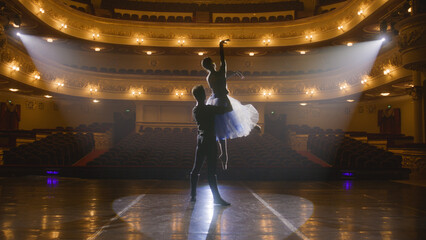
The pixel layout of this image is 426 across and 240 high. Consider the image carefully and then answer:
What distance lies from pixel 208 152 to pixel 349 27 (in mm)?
14647

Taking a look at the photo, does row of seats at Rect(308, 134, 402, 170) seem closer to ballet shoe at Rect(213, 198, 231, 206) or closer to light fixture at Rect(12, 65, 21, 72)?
ballet shoe at Rect(213, 198, 231, 206)

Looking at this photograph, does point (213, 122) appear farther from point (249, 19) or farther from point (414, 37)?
point (249, 19)

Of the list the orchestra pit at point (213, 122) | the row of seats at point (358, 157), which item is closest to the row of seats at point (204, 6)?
the orchestra pit at point (213, 122)

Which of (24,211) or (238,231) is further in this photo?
(24,211)

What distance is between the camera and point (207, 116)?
13.9 ft

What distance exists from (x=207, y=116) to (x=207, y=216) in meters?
1.33

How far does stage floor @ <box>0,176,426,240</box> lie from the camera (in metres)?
2.70

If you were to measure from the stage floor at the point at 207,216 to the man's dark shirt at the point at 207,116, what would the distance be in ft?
3.00

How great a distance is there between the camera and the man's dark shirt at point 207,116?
4.18 metres

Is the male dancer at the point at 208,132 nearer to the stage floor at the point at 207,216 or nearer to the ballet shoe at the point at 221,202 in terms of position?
the ballet shoe at the point at 221,202

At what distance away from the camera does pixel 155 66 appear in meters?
22.5

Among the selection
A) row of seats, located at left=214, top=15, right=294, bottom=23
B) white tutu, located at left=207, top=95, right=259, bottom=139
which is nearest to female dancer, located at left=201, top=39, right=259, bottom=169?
white tutu, located at left=207, top=95, right=259, bottom=139

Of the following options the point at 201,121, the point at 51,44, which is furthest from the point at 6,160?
the point at 51,44

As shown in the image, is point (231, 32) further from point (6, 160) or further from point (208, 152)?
point (208, 152)
